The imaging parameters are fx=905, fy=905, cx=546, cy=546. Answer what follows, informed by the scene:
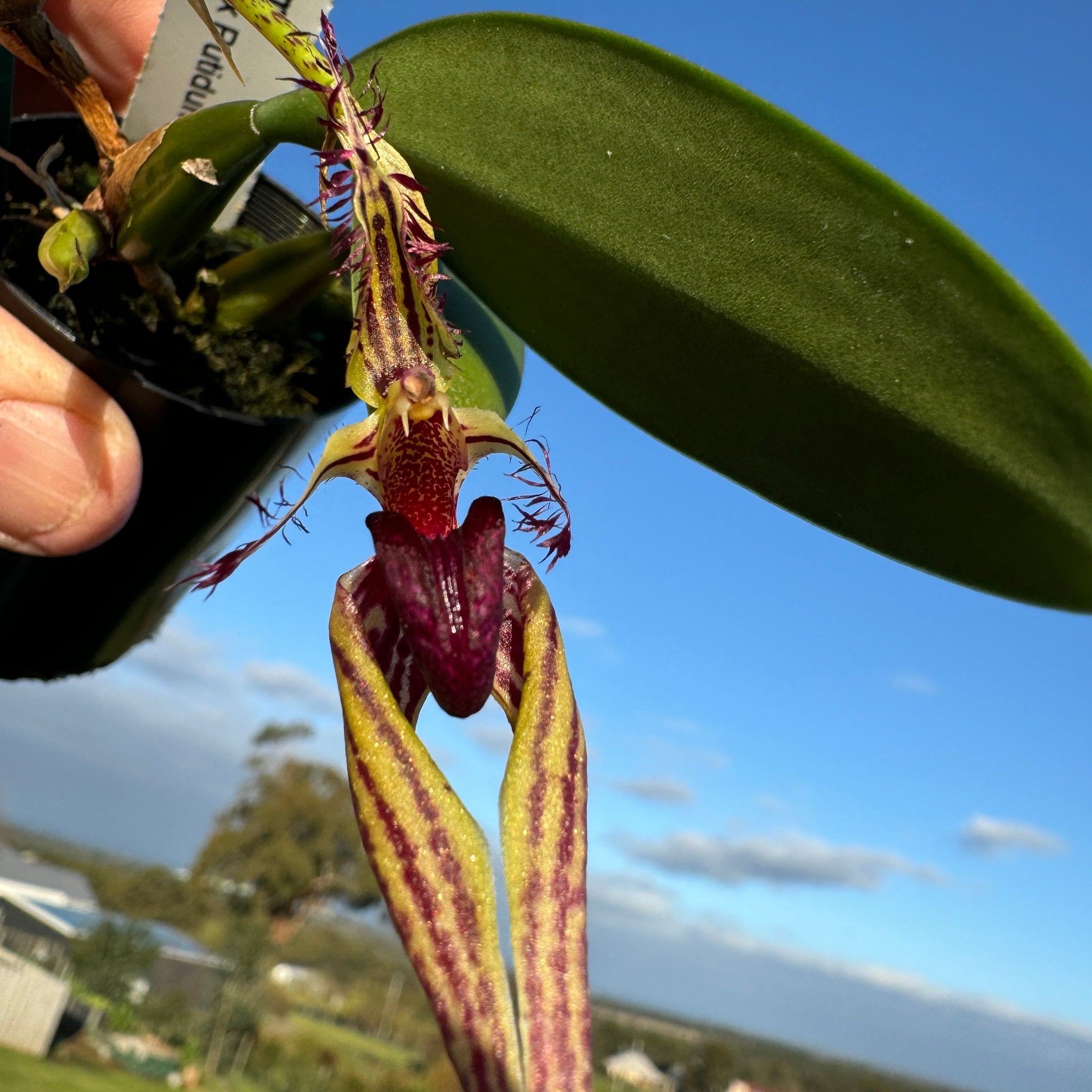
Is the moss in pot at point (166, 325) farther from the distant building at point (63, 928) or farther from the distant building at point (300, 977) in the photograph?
the distant building at point (300, 977)

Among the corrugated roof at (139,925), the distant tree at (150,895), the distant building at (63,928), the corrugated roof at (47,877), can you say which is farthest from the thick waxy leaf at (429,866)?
the corrugated roof at (47,877)

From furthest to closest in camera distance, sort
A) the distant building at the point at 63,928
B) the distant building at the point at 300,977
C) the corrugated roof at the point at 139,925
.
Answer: the distant building at the point at 300,977, the corrugated roof at the point at 139,925, the distant building at the point at 63,928

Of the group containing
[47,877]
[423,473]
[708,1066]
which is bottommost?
[47,877]

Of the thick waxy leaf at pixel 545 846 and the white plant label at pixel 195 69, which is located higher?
the white plant label at pixel 195 69

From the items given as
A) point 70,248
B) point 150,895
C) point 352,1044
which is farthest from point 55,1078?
point 70,248

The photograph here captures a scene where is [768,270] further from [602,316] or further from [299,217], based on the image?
[299,217]

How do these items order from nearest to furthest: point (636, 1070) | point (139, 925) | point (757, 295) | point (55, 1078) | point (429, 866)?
point (429, 866), point (757, 295), point (636, 1070), point (55, 1078), point (139, 925)

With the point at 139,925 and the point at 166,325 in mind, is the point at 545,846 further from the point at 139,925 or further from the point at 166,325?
the point at 139,925

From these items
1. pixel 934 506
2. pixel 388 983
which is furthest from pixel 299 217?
pixel 388 983
